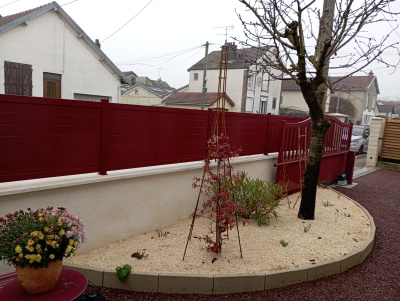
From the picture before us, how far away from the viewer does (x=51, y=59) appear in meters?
13.9

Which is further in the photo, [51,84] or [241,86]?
[241,86]

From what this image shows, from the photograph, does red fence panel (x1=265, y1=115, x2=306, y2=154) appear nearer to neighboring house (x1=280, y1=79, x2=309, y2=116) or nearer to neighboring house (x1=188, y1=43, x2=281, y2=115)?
neighboring house (x1=188, y1=43, x2=281, y2=115)

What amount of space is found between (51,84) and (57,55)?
51.5 inches

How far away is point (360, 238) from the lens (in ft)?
16.0

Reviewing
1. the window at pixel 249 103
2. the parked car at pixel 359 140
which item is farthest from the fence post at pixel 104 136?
the window at pixel 249 103

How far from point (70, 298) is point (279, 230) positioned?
338 centimetres

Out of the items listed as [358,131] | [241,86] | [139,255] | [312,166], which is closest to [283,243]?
[312,166]

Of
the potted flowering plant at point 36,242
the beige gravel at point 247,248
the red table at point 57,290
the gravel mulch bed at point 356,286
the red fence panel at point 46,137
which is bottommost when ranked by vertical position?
the gravel mulch bed at point 356,286

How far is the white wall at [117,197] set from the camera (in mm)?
3324

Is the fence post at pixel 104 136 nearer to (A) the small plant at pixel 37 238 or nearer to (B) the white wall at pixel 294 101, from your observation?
(A) the small plant at pixel 37 238

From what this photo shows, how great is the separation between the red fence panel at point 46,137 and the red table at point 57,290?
3.71 ft

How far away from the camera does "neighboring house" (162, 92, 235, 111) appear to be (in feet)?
104

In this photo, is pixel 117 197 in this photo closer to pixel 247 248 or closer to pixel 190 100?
pixel 247 248

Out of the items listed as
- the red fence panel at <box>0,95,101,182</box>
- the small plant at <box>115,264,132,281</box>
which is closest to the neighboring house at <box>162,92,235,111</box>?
the red fence panel at <box>0,95,101,182</box>
